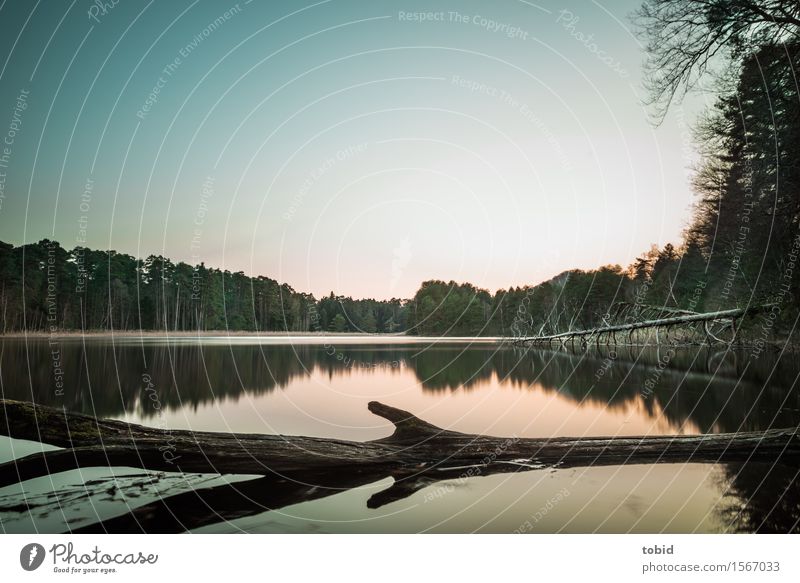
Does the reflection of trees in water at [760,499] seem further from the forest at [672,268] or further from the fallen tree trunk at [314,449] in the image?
the forest at [672,268]

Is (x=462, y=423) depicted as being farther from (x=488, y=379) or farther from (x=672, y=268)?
(x=672, y=268)

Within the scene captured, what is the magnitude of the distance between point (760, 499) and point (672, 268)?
58.8m

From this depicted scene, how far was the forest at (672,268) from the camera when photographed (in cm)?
715

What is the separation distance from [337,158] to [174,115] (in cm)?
328

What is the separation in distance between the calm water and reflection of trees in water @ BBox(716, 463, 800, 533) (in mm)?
19

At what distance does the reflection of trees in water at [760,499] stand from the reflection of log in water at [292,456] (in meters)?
0.30

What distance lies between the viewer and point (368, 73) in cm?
877

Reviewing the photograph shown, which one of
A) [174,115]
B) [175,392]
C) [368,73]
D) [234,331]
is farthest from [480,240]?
[234,331]
